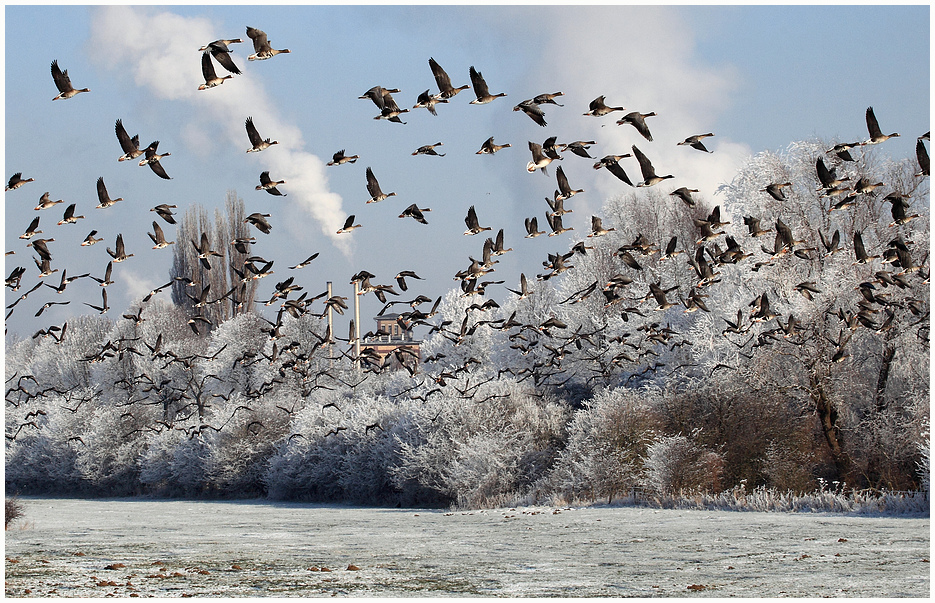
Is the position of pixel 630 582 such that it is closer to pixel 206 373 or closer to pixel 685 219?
pixel 685 219

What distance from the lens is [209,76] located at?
42.9ft

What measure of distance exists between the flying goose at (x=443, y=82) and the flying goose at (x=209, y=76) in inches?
110

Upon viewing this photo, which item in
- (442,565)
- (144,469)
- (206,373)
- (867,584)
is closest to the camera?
(867,584)

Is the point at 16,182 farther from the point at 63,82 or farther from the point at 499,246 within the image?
the point at 499,246

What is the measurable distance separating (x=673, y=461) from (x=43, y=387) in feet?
158

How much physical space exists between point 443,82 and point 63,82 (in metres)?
5.71

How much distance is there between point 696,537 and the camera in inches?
870

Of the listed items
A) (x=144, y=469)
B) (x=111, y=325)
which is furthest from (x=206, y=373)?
(x=111, y=325)

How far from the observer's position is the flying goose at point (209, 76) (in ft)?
41.9

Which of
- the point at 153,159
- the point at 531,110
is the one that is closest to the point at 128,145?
the point at 153,159

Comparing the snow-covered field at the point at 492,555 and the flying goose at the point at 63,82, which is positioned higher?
the flying goose at the point at 63,82

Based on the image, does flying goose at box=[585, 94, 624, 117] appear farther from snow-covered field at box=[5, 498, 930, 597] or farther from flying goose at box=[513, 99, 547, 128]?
snow-covered field at box=[5, 498, 930, 597]

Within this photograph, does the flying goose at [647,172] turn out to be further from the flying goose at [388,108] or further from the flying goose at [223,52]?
the flying goose at [223,52]

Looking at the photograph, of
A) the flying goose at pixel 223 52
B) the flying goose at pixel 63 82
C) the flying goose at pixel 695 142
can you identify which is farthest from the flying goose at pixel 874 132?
the flying goose at pixel 63 82
